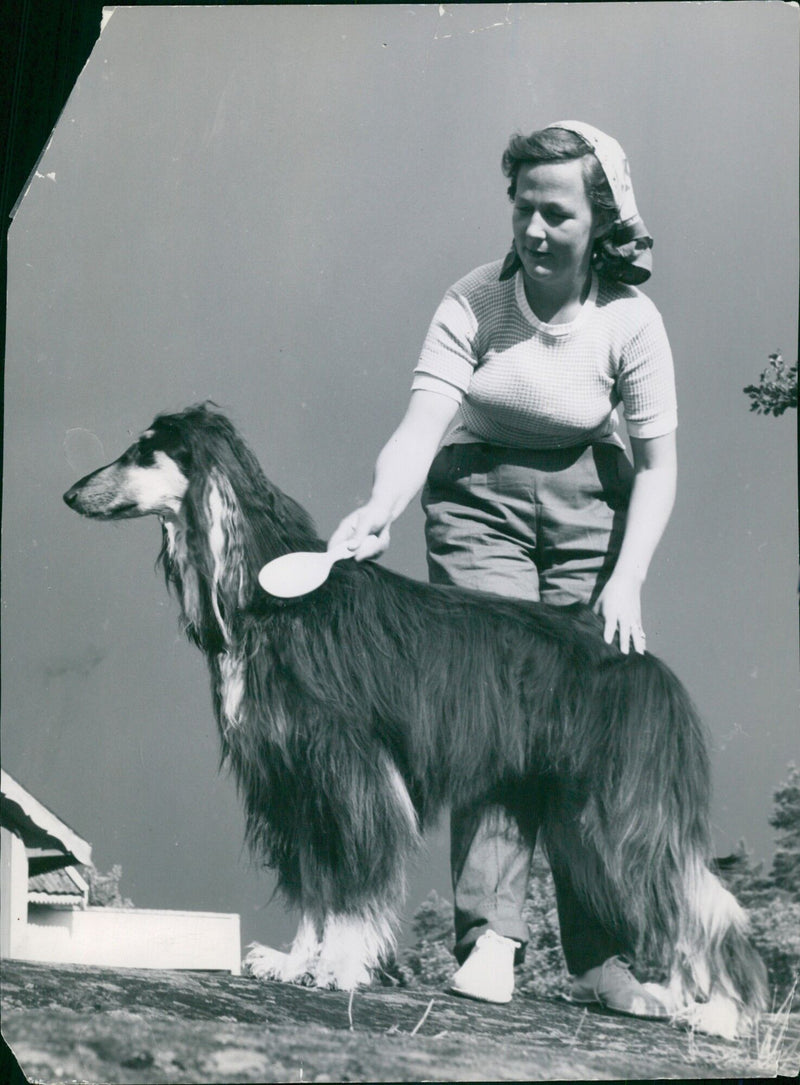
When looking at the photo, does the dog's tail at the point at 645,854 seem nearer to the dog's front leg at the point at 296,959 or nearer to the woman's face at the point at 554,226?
the dog's front leg at the point at 296,959

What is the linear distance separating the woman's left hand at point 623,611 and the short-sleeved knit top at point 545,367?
430mm

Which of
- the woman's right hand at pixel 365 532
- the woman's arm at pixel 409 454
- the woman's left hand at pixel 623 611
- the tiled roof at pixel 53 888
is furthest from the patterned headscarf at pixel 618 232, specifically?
the tiled roof at pixel 53 888

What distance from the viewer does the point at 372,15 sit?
4680mm

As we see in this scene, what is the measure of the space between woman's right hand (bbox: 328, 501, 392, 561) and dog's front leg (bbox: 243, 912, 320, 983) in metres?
1.00

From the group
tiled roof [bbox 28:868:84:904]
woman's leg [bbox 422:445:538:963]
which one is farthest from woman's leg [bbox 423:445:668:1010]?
tiled roof [bbox 28:868:84:904]

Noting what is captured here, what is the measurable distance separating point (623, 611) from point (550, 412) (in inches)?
23.8

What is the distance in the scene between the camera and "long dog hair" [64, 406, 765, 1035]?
13.4ft

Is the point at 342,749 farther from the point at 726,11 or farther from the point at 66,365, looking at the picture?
the point at 726,11

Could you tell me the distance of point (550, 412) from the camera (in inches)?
174

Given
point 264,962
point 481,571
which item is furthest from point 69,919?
point 481,571

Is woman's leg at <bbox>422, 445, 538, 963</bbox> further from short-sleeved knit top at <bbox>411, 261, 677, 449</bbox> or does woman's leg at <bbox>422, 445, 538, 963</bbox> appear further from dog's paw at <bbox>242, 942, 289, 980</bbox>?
dog's paw at <bbox>242, 942, 289, 980</bbox>

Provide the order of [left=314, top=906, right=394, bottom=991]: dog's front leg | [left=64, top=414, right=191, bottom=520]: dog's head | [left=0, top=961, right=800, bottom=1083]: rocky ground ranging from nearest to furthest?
[left=0, top=961, right=800, bottom=1083]: rocky ground
[left=314, top=906, right=394, bottom=991]: dog's front leg
[left=64, top=414, right=191, bottom=520]: dog's head

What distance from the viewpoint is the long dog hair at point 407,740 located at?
161 inches

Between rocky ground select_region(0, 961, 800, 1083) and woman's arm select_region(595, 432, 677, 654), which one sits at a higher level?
woman's arm select_region(595, 432, 677, 654)
